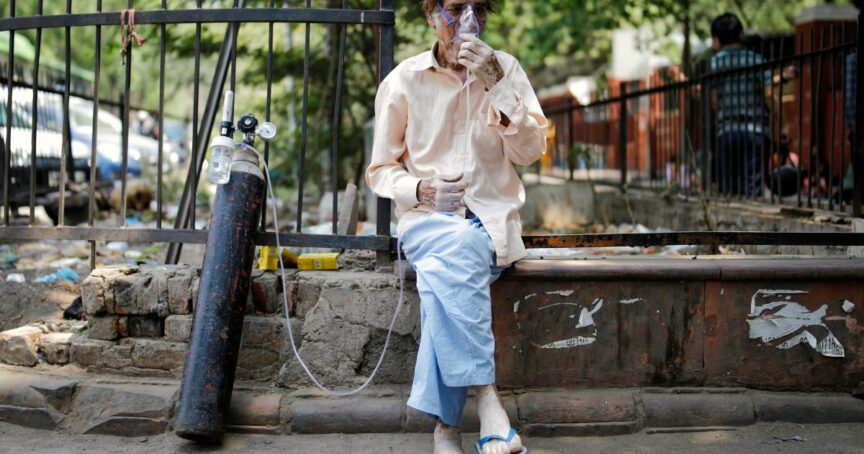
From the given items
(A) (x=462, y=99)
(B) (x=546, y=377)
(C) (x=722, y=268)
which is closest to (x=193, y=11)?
(A) (x=462, y=99)

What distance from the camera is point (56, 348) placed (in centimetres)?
407

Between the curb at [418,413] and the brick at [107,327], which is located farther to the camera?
the brick at [107,327]

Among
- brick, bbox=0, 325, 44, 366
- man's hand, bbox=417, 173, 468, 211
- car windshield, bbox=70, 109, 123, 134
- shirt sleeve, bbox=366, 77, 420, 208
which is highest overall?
car windshield, bbox=70, 109, 123, 134

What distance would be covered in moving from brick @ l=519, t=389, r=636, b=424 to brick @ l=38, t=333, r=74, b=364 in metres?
2.02

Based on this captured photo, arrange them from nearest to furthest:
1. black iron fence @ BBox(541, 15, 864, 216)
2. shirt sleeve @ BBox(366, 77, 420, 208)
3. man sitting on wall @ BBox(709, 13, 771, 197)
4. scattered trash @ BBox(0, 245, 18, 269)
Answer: shirt sleeve @ BBox(366, 77, 420, 208) → black iron fence @ BBox(541, 15, 864, 216) → scattered trash @ BBox(0, 245, 18, 269) → man sitting on wall @ BBox(709, 13, 771, 197)

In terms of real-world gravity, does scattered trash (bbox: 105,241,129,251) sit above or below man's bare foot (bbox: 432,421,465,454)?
above

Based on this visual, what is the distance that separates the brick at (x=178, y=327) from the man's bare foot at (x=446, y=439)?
1.23m

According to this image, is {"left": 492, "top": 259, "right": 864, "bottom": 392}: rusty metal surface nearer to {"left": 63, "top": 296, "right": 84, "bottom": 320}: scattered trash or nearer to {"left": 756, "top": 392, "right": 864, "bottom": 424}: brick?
{"left": 756, "top": 392, "right": 864, "bottom": 424}: brick


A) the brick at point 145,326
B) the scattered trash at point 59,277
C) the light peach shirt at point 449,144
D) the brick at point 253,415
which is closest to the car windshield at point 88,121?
the scattered trash at point 59,277

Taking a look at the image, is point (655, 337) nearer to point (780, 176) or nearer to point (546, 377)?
point (546, 377)

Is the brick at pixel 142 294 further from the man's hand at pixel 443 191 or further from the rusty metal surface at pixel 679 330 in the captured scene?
the rusty metal surface at pixel 679 330

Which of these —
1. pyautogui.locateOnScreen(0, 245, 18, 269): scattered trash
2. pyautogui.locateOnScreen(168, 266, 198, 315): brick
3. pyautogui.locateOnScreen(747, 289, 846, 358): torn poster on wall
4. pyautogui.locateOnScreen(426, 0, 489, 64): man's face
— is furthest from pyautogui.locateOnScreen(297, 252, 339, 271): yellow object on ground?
pyautogui.locateOnScreen(0, 245, 18, 269): scattered trash

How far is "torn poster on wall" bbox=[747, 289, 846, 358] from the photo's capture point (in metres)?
3.81

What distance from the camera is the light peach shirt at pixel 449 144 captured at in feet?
11.7
